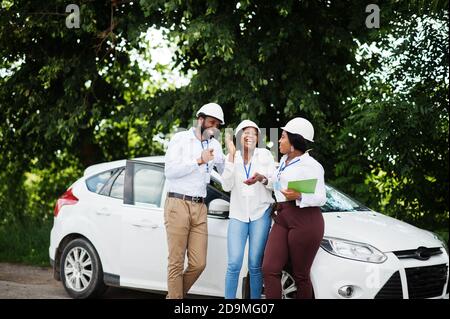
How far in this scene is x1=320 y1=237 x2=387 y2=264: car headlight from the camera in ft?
21.0

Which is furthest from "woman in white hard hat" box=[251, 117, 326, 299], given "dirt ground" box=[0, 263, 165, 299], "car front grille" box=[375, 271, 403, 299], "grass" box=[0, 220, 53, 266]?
"grass" box=[0, 220, 53, 266]

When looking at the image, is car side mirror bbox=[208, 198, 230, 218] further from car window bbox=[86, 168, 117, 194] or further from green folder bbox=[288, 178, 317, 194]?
car window bbox=[86, 168, 117, 194]

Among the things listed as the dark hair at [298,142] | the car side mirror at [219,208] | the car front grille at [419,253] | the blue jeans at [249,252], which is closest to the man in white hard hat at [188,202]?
the car side mirror at [219,208]

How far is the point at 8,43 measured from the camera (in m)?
12.2

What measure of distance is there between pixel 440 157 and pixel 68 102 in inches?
252

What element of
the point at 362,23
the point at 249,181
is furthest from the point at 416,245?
the point at 362,23

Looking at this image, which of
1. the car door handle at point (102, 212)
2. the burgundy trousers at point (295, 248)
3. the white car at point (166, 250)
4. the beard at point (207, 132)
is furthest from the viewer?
the car door handle at point (102, 212)

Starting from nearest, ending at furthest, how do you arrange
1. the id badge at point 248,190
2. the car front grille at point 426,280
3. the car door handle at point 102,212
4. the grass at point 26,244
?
the car front grille at point 426,280 < the id badge at point 248,190 < the car door handle at point 102,212 < the grass at point 26,244

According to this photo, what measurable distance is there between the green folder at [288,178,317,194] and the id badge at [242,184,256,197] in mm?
559

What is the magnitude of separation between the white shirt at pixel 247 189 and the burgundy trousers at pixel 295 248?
0.42 meters

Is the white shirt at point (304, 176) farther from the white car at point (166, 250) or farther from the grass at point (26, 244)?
the grass at point (26, 244)

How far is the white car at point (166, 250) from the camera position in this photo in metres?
6.38

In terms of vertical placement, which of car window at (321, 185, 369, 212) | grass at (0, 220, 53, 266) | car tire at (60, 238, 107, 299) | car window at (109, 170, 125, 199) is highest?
car window at (109, 170, 125, 199)

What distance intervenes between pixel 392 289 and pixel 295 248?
3.16ft
